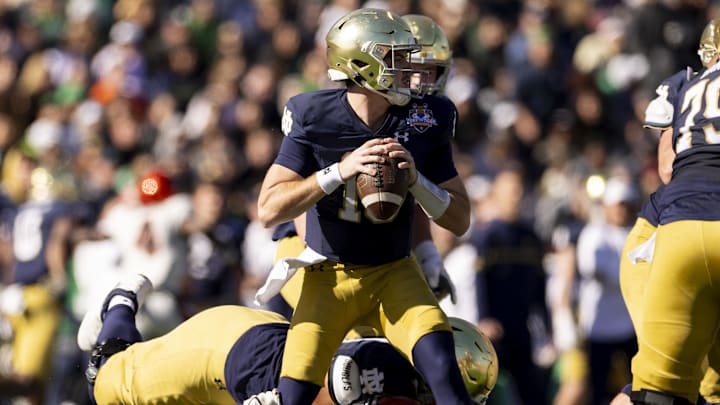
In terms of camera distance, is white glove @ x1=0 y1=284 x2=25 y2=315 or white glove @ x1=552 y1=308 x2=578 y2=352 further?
white glove @ x1=0 y1=284 x2=25 y2=315

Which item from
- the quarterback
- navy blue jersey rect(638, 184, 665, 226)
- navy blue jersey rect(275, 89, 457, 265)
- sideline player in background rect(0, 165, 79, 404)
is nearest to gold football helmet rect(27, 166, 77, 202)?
sideline player in background rect(0, 165, 79, 404)

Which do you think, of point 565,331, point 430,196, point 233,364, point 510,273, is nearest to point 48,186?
point 510,273

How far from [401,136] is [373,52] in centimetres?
34

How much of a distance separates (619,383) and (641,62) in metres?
3.99

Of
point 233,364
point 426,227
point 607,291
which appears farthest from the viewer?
point 607,291

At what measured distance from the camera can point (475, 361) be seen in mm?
5789

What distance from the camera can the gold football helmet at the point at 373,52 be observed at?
5574mm

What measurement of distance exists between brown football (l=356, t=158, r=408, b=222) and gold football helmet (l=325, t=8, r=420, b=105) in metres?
0.35

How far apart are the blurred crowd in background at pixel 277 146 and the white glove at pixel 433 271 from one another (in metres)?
0.98

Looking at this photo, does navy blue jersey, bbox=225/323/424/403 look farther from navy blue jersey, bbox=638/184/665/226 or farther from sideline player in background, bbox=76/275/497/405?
navy blue jersey, bbox=638/184/665/226

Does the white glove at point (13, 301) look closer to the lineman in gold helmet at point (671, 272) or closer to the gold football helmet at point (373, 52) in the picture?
the gold football helmet at point (373, 52)

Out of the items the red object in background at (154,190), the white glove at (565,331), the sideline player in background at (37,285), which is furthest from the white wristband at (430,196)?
the sideline player in background at (37,285)

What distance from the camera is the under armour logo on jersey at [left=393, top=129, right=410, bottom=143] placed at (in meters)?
5.60

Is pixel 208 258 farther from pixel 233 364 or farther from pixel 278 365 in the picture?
pixel 278 365
